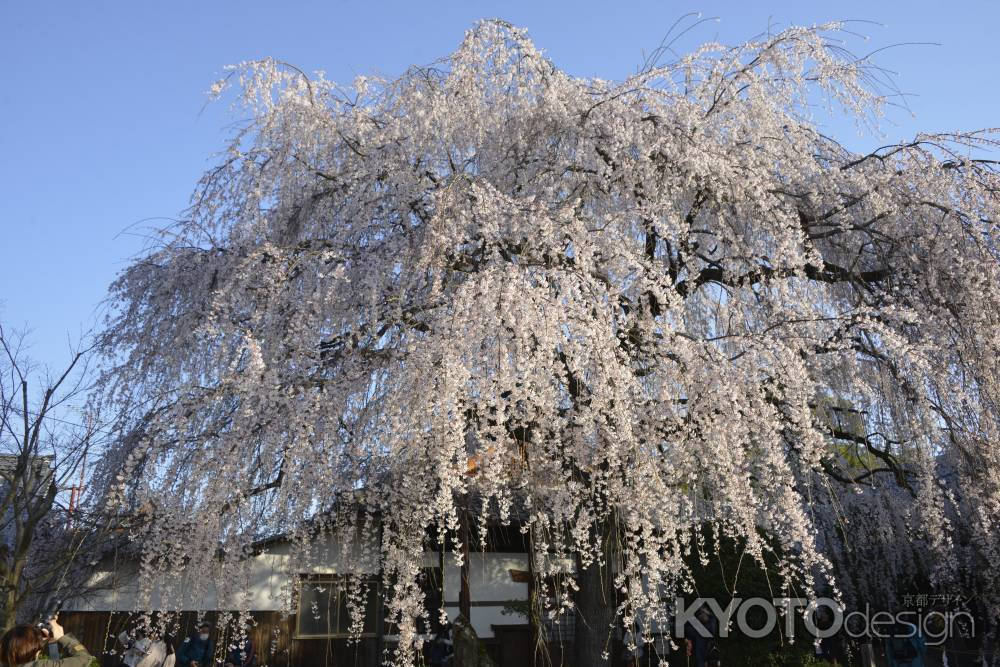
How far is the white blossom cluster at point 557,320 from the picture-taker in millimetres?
5156

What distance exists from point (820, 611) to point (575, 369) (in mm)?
8445

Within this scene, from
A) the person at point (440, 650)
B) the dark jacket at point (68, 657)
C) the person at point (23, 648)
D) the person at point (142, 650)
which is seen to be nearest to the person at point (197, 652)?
the person at point (142, 650)

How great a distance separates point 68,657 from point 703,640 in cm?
797

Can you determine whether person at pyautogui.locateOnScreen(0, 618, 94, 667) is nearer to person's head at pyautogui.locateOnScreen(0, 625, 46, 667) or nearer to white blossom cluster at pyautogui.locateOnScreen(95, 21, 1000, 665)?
person's head at pyautogui.locateOnScreen(0, 625, 46, 667)

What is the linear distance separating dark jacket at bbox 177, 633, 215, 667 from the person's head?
6.61 metres

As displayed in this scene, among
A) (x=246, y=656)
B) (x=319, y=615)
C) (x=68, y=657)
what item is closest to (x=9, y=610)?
(x=68, y=657)

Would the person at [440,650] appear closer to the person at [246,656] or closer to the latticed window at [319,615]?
the latticed window at [319,615]

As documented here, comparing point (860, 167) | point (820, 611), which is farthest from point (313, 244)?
point (820, 611)

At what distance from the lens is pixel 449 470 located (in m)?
4.66

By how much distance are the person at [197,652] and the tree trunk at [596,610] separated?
209 inches

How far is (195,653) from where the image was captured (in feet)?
31.3

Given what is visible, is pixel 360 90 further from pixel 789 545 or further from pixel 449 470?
pixel 789 545

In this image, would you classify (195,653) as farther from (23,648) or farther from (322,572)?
(23,648)

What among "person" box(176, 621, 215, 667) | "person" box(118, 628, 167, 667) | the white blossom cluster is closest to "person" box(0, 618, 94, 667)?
the white blossom cluster
